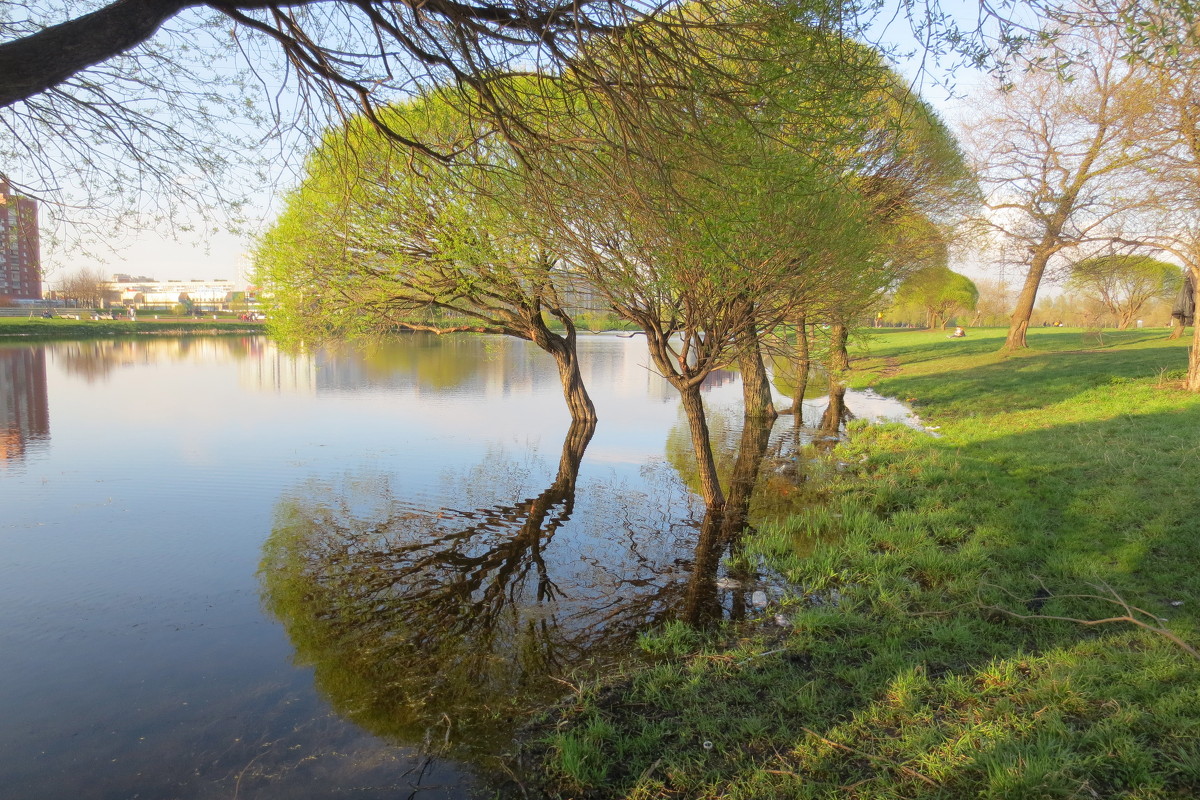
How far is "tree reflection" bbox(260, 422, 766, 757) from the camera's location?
5207 millimetres

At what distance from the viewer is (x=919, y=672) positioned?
15.5ft

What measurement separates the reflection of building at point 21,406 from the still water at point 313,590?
155 millimetres

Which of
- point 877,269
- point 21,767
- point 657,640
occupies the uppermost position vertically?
point 877,269

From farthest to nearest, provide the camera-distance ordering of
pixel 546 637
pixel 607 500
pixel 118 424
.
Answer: pixel 118 424 → pixel 607 500 → pixel 546 637

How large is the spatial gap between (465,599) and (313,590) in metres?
1.80

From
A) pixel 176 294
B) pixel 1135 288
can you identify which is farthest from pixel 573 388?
pixel 176 294

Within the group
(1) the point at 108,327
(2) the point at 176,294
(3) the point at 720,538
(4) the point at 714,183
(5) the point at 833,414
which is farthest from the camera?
(2) the point at 176,294

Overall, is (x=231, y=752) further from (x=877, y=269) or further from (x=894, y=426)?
(x=894, y=426)

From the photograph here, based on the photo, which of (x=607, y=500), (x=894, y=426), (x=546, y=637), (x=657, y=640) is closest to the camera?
(x=657, y=640)

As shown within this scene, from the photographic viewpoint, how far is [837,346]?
1407 cm

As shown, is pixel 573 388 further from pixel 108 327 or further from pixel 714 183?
pixel 108 327

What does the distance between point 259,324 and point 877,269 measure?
68.7 m

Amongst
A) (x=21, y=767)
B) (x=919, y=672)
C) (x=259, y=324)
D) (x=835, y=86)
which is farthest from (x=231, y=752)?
(x=259, y=324)

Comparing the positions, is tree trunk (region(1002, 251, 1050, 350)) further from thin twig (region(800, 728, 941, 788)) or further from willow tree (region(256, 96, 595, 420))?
thin twig (region(800, 728, 941, 788))
